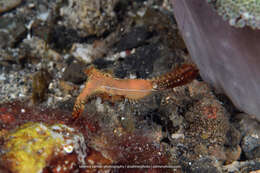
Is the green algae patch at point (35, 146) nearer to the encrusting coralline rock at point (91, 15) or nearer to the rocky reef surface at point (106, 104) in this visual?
the rocky reef surface at point (106, 104)

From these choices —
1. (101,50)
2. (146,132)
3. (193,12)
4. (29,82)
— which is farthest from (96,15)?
(146,132)

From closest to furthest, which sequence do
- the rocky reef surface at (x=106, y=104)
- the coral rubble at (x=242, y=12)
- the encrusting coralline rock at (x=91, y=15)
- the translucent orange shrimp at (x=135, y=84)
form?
the coral rubble at (x=242, y=12)
the rocky reef surface at (x=106, y=104)
the translucent orange shrimp at (x=135, y=84)
the encrusting coralline rock at (x=91, y=15)

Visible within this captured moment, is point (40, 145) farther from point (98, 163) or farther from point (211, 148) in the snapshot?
point (211, 148)

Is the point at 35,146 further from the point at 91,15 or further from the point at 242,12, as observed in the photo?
the point at 91,15

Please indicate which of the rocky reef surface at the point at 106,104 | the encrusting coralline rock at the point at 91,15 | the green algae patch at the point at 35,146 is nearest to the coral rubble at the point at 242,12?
the rocky reef surface at the point at 106,104

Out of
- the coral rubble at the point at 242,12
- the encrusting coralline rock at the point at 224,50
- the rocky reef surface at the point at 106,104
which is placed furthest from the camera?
the encrusting coralline rock at the point at 224,50
